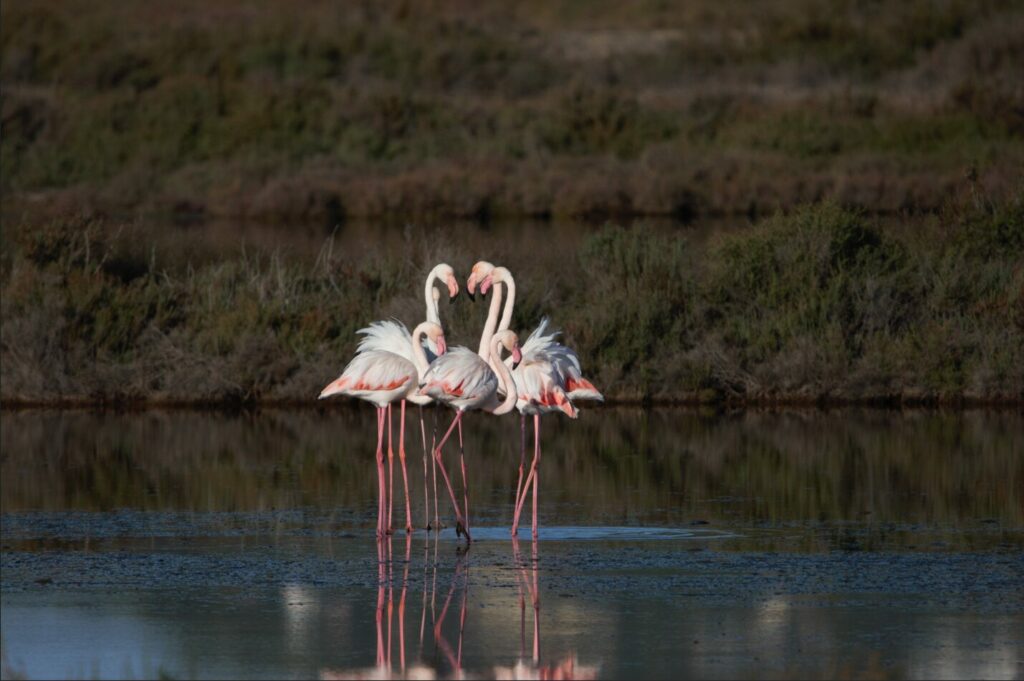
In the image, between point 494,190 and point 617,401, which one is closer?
point 617,401

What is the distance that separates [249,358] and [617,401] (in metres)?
4.10

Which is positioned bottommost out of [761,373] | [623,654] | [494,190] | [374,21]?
[623,654]

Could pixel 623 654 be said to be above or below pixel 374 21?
below

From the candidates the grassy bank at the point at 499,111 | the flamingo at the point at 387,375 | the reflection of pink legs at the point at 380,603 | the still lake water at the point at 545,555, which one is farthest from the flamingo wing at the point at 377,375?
the grassy bank at the point at 499,111

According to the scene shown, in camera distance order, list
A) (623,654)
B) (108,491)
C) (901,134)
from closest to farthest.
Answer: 1. (623,654)
2. (108,491)
3. (901,134)

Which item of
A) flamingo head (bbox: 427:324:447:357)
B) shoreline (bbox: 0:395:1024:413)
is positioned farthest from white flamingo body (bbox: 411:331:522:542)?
shoreline (bbox: 0:395:1024:413)

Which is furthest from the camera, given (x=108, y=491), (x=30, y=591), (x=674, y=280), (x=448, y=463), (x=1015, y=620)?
(x=674, y=280)

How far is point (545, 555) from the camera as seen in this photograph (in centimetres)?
1207

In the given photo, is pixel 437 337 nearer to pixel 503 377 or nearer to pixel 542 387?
pixel 503 377

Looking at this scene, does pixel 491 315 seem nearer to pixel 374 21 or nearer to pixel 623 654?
pixel 623 654

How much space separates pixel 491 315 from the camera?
13172mm

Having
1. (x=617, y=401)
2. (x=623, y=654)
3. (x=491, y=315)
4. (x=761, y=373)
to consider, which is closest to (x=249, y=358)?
(x=617, y=401)

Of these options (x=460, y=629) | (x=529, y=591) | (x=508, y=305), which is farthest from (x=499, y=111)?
(x=460, y=629)

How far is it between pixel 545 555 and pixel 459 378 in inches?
52.9
